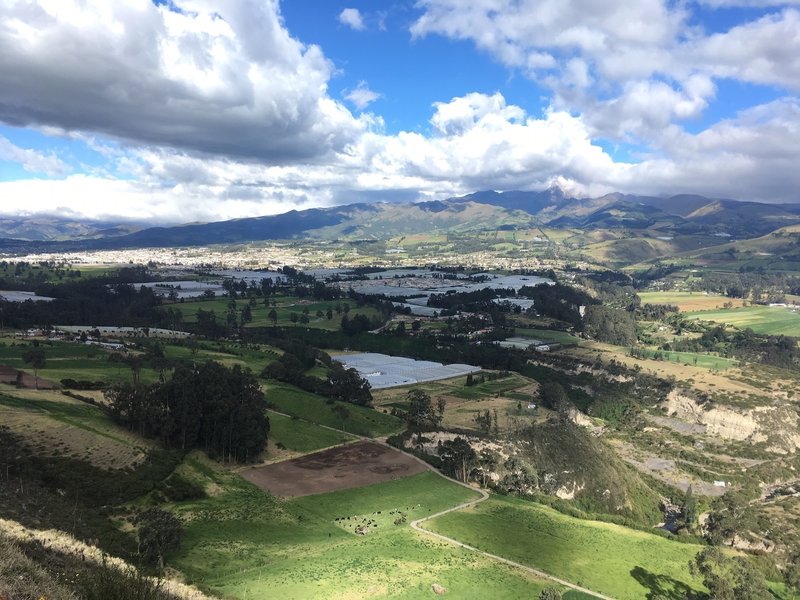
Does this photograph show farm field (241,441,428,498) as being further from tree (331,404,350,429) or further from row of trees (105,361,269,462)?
tree (331,404,350,429)

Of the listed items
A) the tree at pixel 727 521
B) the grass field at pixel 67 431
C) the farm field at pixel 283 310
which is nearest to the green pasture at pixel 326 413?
the grass field at pixel 67 431

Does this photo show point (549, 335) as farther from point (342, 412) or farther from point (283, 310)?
point (342, 412)

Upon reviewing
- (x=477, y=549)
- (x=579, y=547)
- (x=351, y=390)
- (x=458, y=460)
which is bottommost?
(x=579, y=547)

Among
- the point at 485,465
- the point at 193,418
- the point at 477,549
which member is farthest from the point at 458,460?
the point at 193,418

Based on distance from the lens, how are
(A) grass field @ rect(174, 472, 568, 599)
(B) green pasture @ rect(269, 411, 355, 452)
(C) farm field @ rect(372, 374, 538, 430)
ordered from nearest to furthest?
(A) grass field @ rect(174, 472, 568, 599)
(B) green pasture @ rect(269, 411, 355, 452)
(C) farm field @ rect(372, 374, 538, 430)

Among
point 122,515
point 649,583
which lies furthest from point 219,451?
point 649,583

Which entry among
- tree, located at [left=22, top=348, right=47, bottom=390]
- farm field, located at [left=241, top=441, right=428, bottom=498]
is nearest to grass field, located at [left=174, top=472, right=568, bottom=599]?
farm field, located at [left=241, top=441, right=428, bottom=498]
